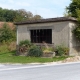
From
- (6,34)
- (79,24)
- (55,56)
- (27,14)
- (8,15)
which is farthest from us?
(8,15)

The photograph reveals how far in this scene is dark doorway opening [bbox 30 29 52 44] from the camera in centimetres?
2825

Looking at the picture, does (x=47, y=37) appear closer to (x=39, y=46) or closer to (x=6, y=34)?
(x=39, y=46)

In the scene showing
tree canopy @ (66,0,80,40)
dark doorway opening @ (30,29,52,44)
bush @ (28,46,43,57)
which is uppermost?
tree canopy @ (66,0,80,40)

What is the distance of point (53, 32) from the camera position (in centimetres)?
2728

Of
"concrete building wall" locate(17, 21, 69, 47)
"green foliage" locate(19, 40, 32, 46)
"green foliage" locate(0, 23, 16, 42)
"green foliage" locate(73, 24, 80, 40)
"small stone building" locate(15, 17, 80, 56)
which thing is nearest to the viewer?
"green foliage" locate(73, 24, 80, 40)

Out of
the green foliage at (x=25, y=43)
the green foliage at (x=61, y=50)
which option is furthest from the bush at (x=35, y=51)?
the green foliage at (x=61, y=50)

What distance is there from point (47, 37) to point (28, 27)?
8.95 feet

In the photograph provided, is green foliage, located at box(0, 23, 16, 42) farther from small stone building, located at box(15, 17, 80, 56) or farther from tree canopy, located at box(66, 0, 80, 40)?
tree canopy, located at box(66, 0, 80, 40)

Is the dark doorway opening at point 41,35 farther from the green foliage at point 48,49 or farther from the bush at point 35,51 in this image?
the bush at point 35,51

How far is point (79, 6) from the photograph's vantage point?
101ft

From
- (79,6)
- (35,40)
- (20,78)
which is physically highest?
(79,6)

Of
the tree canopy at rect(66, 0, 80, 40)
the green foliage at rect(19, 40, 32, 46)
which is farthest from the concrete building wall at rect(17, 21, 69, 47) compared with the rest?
the green foliage at rect(19, 40, 32, 46)

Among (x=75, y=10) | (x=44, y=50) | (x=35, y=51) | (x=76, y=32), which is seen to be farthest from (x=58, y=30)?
(x=75, y=10)

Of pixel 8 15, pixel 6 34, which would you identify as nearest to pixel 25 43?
pixel 6 34
